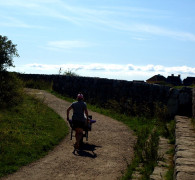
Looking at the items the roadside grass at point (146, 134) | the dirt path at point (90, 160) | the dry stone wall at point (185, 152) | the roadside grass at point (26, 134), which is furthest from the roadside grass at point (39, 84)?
the dry stone wall at point (185, 152)

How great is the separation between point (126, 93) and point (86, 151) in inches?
304

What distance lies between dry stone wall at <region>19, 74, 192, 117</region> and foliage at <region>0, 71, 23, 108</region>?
3.90 m

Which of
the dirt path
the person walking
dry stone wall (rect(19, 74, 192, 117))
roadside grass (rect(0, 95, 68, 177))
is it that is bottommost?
the dirt path

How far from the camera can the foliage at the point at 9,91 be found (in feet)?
48.3

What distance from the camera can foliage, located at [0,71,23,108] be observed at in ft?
48.3

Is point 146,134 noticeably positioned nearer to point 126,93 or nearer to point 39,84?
point 126,93

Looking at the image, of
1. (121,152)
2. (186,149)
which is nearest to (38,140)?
(121,152)

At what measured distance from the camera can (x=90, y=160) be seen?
854 centimetres

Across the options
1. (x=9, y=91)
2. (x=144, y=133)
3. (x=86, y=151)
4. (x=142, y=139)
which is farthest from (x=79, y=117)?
(x=9, y=91)

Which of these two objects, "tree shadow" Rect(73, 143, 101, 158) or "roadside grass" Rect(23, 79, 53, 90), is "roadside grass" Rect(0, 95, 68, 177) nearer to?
"tree shadow" Rect(73, 143, 101, 158)

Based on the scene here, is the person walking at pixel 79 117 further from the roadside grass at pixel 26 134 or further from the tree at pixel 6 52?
the tree at pixel 6 52

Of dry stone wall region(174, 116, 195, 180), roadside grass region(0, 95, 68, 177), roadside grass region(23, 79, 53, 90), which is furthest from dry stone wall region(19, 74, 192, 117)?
roadside grass region(0, 95, 68, 177)

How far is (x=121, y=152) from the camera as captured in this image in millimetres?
9484

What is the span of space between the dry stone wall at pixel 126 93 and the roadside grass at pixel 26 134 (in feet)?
12.4
